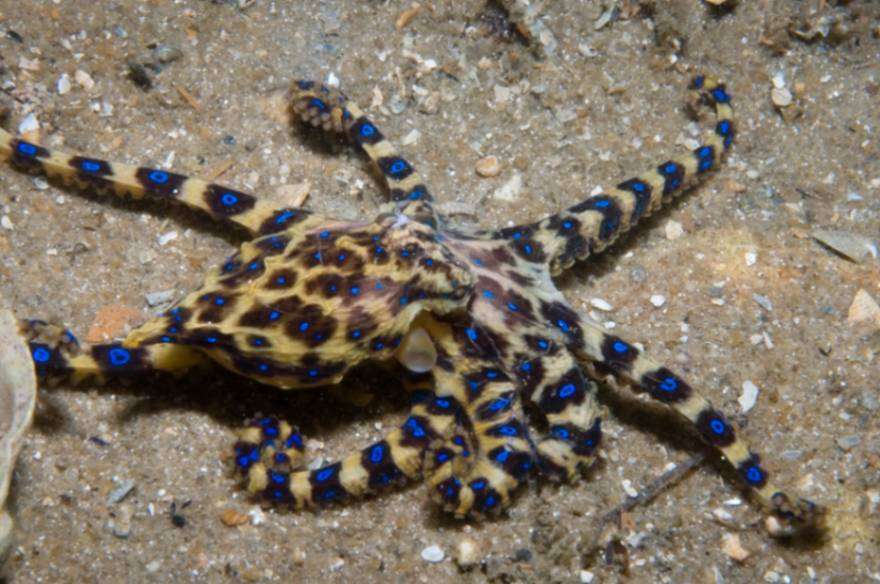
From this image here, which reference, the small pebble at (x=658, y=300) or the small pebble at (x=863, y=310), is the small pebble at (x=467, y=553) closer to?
the small pebble at (x=658, y=300)

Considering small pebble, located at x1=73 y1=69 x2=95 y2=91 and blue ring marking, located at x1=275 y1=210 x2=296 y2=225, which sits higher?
small pebble, located at x1=73 y1=69 x2=95 y2=91

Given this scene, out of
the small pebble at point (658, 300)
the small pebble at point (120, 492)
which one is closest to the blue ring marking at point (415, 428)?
the small pebble at point (120, 492)

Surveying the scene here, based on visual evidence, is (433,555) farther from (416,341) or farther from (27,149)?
(27,149)

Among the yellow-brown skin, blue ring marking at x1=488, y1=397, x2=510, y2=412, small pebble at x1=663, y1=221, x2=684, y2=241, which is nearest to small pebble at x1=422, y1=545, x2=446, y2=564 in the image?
the yellow-brown skin

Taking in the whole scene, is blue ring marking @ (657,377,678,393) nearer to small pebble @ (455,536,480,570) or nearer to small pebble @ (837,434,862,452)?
small pebble @ (837,434,862,452)

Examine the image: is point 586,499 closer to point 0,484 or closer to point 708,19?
point 0,484
